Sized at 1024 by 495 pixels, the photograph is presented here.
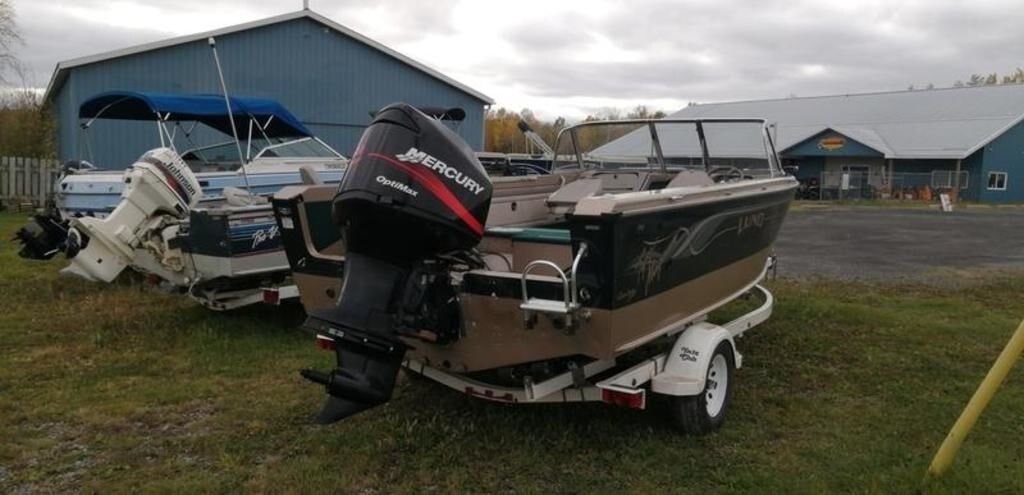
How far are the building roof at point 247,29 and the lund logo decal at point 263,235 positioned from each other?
556 inches

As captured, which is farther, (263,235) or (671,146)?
(671,146)

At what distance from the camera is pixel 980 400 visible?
333 cm

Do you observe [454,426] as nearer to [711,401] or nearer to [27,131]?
[711,401]

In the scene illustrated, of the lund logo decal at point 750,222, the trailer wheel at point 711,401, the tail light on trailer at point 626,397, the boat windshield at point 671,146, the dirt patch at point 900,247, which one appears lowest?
the dirt patch at point 900,247

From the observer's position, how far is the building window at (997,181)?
1403 inches

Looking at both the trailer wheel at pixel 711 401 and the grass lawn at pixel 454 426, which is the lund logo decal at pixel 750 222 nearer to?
the trailer wheel at pixel 711 401

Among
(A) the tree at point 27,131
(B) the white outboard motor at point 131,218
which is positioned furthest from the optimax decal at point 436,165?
(A) the tree at point 27,131

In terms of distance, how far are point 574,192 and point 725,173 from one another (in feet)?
A: 3.91

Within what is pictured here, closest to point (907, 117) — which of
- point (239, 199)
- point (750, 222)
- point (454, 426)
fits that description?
point (750, 222)

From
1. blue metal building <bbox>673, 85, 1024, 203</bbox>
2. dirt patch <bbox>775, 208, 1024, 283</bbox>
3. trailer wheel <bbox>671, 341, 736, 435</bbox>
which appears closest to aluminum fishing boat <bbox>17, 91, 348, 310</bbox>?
trailer wheel <bbox>671, 341, 736, 435</bbox>

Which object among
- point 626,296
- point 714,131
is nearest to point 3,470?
point 626,296

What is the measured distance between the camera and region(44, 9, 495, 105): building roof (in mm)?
17719

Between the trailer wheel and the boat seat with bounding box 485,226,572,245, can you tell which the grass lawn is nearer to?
the trailer wheel

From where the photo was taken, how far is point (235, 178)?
8.50 meters
